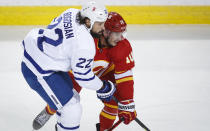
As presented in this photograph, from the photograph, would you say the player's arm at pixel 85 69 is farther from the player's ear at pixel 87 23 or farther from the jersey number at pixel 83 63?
the player's ear at pixel 87 23

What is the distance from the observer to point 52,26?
6.89 ft

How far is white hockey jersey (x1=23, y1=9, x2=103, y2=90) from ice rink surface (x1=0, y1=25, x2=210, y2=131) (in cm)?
77

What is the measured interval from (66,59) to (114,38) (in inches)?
12.7

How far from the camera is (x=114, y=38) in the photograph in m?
2.17

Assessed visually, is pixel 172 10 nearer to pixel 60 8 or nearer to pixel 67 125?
pixel 60 8

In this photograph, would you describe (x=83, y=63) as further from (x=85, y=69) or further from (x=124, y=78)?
(x=124, y=78)

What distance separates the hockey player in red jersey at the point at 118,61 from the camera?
2.15m

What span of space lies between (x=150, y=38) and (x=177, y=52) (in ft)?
1.54

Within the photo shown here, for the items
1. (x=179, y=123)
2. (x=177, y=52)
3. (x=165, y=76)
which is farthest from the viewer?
(x=177, y=52)

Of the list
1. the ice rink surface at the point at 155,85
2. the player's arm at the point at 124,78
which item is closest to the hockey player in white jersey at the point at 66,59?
the player's arm at the point at 124,78

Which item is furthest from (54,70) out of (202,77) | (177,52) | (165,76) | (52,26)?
(177,52)

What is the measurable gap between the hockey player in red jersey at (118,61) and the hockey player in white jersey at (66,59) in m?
0.11

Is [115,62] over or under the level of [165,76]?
over

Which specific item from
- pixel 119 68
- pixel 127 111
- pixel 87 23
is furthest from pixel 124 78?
pixel 87 23
